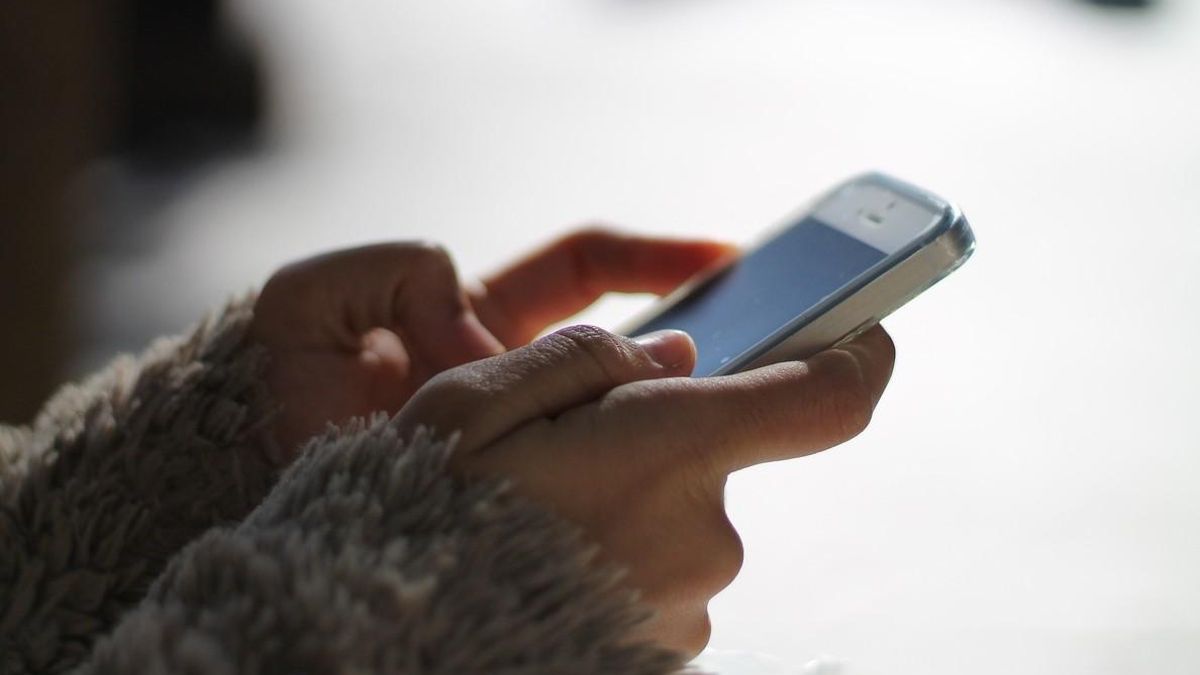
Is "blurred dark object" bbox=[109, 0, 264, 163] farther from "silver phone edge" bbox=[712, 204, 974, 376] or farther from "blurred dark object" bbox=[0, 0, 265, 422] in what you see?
"silver phone edge" bbox=[712, 204, 974, 376]

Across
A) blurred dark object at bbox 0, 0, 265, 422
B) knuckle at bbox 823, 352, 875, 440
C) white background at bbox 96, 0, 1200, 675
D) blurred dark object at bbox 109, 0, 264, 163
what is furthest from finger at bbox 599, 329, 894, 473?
blurred dark object at bbox 109, 0, 264, 163

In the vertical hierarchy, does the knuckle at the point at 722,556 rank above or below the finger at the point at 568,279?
below

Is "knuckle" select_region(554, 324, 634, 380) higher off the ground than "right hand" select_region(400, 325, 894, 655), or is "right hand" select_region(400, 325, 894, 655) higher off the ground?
"knuckle" select_region(554, 324, 634, 380)

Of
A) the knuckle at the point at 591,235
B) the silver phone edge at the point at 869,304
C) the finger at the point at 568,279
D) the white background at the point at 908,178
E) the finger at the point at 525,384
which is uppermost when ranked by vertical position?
the finger at the point at 525,384

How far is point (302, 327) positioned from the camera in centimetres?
54

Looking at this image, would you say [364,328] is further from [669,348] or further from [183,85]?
[183,85]

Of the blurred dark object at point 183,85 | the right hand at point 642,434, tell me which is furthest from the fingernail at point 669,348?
the blurred dark object at point 183,85

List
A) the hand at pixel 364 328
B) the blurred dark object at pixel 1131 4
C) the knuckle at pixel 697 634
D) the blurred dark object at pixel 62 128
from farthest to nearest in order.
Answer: the blurred dark object at pixel 1131 4 < the blurred dark object at pixel 62 128 < the hand at pixel 364 328 < the knuckle at pixel 697 634

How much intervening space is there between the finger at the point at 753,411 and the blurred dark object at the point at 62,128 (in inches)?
25.5

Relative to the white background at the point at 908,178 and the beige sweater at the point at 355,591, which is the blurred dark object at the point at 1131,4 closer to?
the white background at the point at 908,178

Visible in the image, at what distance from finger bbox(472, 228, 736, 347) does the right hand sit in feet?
0.68

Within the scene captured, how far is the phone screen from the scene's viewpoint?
0.46 m

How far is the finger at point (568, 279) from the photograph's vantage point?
0.61m

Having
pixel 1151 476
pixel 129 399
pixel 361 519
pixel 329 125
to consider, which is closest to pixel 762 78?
pixel 329 125
